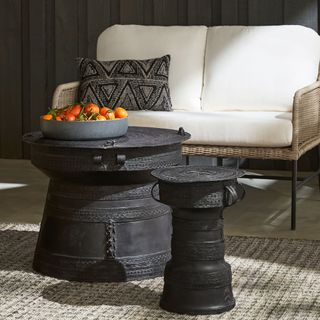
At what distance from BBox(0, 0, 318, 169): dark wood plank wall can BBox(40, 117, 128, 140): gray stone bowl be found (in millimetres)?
2517

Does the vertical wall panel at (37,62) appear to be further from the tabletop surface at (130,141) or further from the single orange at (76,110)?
the single orange at (76,110)

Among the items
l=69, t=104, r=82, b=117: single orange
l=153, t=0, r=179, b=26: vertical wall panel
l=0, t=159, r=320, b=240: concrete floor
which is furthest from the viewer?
l=153, t=0, r=179, b=26: vertical wall panel

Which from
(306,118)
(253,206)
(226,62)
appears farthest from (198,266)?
(226,62)

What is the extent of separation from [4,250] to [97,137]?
756 millimetres

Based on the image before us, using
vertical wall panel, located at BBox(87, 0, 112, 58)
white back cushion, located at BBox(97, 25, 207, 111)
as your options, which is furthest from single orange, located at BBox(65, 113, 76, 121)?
vertical wall panel, located at BBox(87, 0, 112, 58)

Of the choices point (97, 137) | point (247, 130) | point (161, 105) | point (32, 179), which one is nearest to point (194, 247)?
point (97, 137)

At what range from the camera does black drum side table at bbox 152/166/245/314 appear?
129 inches

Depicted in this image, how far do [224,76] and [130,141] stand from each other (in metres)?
1.83

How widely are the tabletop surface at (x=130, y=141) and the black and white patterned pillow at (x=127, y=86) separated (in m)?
1.30

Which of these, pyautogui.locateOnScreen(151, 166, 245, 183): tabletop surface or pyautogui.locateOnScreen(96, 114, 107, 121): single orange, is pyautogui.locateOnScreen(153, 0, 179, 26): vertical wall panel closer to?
pyautogui.locateOnScreen(96, 114, 107, 121): single orange

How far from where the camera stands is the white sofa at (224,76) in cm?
493

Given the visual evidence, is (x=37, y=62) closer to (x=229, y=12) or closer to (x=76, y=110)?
(x=229, y=12)

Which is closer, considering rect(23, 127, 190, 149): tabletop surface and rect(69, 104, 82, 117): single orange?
rect(23, 127, 190, 149): tabletop surface

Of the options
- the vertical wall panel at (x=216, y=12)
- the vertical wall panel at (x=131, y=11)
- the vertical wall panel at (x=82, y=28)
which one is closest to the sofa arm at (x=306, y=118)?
the vertical wall panel at (x=216, y=12)
